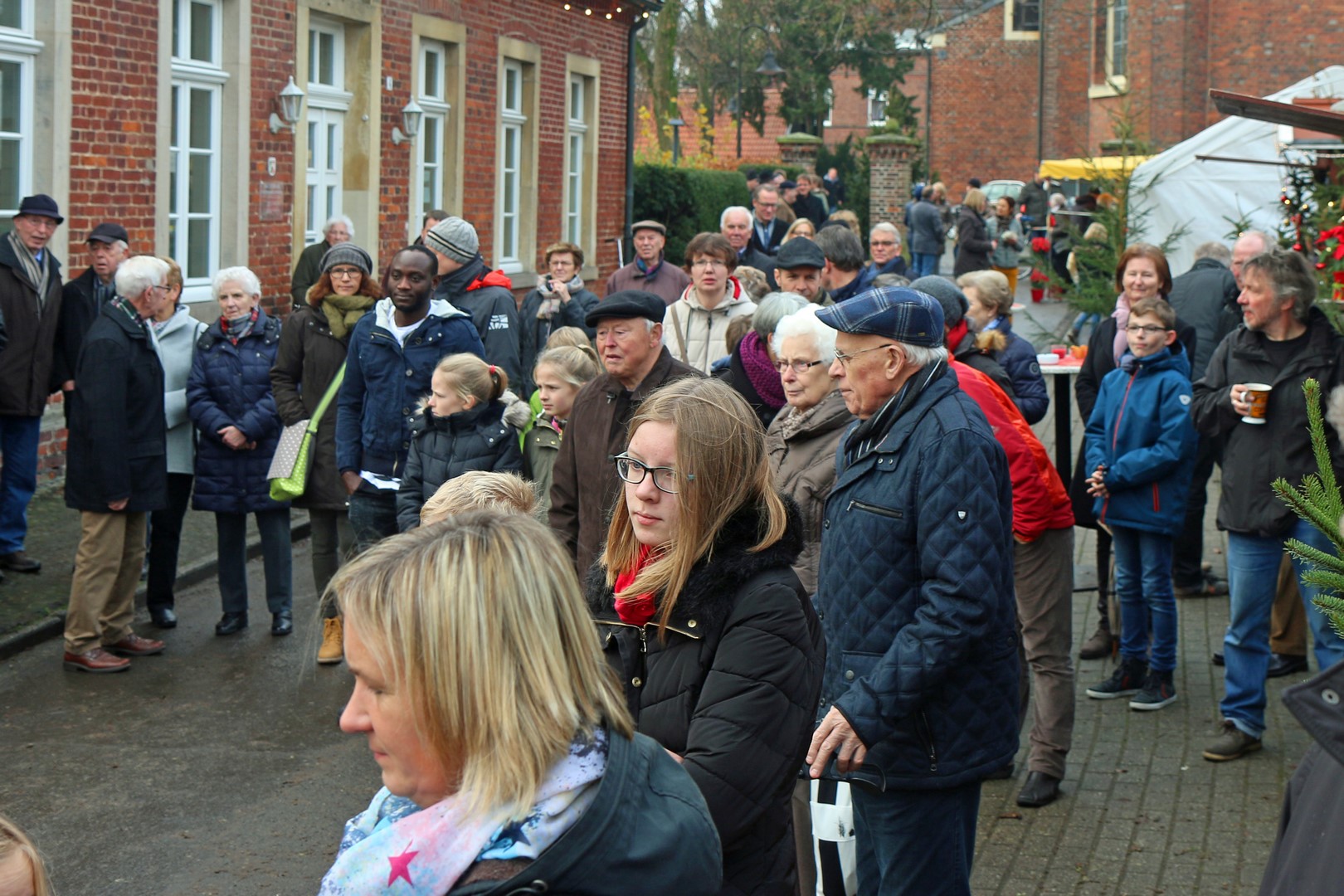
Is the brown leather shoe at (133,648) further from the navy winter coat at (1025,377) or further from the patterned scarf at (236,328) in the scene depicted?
the navy winter coat at (1025,377)

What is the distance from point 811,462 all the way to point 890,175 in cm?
3330

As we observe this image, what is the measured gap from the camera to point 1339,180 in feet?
31.0

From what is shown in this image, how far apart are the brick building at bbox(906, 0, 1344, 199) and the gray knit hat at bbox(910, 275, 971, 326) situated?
26085mm

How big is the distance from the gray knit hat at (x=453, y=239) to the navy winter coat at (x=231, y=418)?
1.29m

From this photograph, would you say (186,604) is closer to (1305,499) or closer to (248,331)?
(248,331)

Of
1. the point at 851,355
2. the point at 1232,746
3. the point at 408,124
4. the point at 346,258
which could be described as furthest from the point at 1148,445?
the point at 408,124

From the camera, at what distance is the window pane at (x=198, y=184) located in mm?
13109

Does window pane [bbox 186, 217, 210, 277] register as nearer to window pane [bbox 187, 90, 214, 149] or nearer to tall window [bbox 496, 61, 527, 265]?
window pane [bbox 187, 90, 214, 149]

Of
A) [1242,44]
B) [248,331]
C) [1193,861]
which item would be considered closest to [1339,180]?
[1193,861]

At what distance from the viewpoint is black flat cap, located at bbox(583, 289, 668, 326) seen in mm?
5359

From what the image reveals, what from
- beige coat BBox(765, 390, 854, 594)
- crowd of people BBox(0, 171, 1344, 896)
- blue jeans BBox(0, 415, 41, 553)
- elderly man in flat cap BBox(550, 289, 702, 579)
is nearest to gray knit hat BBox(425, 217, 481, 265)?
crowd of people BBox(0, 171, 1344, 896)

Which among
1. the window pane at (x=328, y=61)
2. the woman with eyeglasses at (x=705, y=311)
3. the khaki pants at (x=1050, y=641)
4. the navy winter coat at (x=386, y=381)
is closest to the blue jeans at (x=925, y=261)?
the window pane at (x=328, y=61)

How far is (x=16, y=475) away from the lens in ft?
30.8

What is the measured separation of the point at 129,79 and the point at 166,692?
619 centimetres
